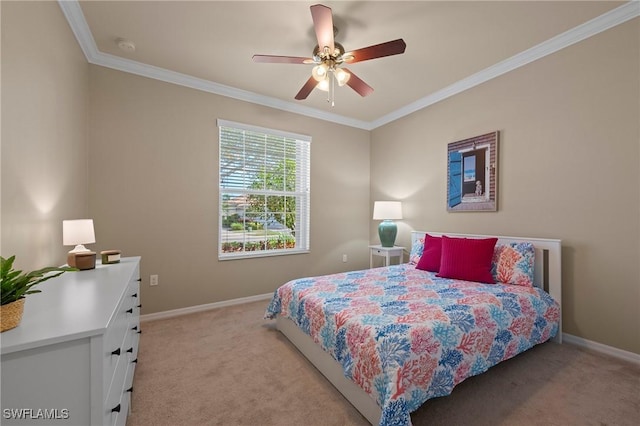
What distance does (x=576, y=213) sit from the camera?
8.11ft

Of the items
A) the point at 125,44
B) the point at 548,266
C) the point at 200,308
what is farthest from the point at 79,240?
the point at 548,266

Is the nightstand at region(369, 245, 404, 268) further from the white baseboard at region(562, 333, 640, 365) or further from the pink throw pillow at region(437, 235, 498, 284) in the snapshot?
the white baseboard at region(562, 333, 640, 365)

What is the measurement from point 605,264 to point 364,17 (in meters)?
2.87

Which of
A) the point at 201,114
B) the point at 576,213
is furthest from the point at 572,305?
the point at 201,114

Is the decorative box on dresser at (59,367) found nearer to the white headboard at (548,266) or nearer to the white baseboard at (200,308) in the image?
the white baseboard at (200,308)

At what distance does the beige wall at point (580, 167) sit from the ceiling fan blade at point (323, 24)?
2104 mm

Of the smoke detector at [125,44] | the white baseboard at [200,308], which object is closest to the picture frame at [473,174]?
the white baseboard at [200,308]

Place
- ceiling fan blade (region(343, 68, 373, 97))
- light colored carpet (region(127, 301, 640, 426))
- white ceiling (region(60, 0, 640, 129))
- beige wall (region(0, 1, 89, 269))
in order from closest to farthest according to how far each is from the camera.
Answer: beige wall (region(0, 1, 89, 269)) < light colored carpet (region(127, 301, 640, 426)) < white ceiling (region(60, 0, 640, 129)) < ceiling fan blade (region(343, 68, 373, 97))

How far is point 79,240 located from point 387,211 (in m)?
3.35

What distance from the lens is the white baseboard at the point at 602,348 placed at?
2.19 metres

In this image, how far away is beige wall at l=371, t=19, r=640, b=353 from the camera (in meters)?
2.22

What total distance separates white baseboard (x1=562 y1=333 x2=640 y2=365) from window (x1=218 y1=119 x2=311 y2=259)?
9.93ft

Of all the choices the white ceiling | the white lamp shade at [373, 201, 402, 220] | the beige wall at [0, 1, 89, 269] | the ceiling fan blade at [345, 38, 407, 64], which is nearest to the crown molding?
the white ceiling

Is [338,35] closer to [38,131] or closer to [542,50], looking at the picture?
[542,50]
